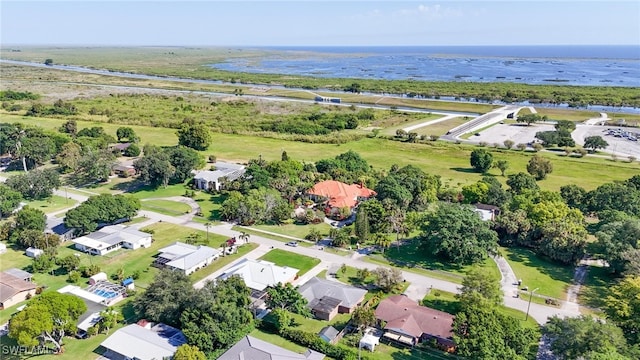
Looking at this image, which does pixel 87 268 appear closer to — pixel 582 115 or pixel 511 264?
pixel 511 264

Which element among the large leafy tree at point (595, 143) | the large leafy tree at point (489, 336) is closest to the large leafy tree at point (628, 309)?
the large leafy tree at point (489, 336)

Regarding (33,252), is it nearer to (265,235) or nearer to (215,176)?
(265,235)

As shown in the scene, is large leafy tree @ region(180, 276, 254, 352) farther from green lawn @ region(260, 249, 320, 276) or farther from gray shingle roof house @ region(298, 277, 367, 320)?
green lawn @ region(260, 249, 320, 276)

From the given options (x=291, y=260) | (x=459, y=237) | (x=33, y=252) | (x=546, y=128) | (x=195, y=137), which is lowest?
(x=291, y=260)

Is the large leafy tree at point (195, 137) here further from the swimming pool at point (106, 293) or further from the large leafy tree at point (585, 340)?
the large leafy tree at point (585, 340)

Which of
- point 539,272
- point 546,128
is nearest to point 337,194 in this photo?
point 539,272

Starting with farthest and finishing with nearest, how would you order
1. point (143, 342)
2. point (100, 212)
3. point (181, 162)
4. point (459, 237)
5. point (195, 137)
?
point (195, 137)
point (181, 162)
point (100, 212)
point (459, 237)
point (143, 342)
